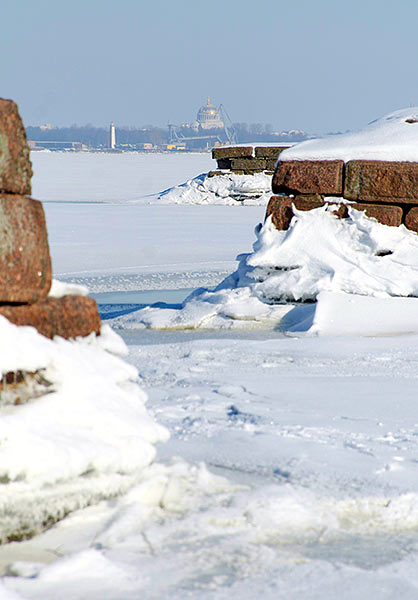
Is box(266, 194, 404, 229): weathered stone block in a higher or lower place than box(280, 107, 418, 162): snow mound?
lower

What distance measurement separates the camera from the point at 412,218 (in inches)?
193

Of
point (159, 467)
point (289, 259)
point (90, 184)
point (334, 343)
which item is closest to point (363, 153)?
point (289, 259)

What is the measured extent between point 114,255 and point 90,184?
15.7 metres

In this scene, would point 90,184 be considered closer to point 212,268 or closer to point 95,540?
point 212,268

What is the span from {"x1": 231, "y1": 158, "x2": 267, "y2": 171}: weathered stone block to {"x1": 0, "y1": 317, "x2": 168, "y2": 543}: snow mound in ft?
45.6

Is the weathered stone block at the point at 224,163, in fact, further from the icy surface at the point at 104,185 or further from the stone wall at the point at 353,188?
the stone wall at the point at 353,188

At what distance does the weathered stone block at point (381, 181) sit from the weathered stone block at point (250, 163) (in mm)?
10804

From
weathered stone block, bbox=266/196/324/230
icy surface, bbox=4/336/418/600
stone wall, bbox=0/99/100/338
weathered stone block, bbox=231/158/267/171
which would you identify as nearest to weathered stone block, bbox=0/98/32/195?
stone wall, bbox=0/99/100/338

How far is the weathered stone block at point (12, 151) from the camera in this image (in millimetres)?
1995

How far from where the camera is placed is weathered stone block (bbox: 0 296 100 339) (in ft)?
6.64

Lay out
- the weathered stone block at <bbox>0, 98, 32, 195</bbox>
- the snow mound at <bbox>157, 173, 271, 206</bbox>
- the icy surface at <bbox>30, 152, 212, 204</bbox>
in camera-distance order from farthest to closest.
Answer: the icy surface at <bbox>30, 152, 212, 204</bbox> → the snow mound at <bbox>157, 173, 271, 206</bbox> → the weathered stone block at <bbox>0, 98, 32, 195</bbox>

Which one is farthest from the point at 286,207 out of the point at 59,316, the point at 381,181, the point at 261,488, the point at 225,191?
the point at 225,191

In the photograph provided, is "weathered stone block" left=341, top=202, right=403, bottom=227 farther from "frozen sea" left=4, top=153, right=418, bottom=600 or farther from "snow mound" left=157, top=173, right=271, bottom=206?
"snow mound" left=157, top=173, right=271, bottom=206

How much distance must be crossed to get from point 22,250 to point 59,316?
0.20m
